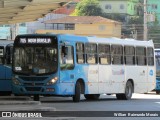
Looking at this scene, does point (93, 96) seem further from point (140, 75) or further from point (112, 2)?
point (112, 2)

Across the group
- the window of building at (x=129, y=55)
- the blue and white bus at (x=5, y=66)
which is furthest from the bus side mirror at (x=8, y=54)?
the window of building at (x=129, y=55)

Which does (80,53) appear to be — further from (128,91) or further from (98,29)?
(98,29)

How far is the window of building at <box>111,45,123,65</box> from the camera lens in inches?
1133

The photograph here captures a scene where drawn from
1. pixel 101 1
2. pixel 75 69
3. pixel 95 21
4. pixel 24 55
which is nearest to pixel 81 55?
pixel 75 69

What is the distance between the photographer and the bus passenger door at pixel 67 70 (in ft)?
82.6

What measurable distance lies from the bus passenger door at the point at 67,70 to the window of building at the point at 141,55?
19.2 ft

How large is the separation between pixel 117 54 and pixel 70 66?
161 inches

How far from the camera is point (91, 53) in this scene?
27234 mm

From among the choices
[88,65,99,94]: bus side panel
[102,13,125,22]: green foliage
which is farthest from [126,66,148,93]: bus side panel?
[102,13,125,22]: green foliage

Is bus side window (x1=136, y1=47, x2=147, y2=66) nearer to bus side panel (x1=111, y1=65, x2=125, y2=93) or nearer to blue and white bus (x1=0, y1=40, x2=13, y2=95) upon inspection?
bus side panel (x1=111, y1=65, x2=125, y2=93)

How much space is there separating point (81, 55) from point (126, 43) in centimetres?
409

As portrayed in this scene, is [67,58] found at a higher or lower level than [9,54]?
lower

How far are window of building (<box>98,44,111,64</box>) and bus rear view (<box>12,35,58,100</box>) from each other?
132 inches

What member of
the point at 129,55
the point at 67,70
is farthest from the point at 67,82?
the point at 129,55
